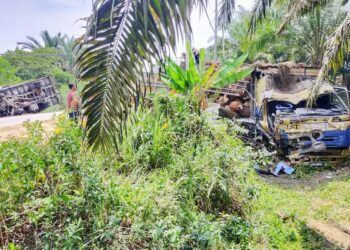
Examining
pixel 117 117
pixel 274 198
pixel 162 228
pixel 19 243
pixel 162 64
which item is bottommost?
pixel 274 198

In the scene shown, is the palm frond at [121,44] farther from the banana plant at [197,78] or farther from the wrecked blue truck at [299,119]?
the wrecked blue truck at [299,119]

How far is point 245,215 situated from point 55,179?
268 centimetres

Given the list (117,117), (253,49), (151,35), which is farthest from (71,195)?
(253,49)

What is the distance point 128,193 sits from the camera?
3461mm

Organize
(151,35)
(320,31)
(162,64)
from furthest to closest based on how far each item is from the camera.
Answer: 1. (320,31)
2. (162,64)
3. (151,35)

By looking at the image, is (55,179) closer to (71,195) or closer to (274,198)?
(71,195)

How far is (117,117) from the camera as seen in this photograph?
7.36ft

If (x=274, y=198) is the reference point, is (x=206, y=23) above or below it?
above

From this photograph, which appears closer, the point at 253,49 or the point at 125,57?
the point at 125,57

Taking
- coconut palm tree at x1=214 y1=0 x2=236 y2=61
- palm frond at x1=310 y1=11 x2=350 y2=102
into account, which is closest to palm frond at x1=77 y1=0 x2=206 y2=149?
coconut palm tree at x1=214 y1=0 x2=236 y2=61

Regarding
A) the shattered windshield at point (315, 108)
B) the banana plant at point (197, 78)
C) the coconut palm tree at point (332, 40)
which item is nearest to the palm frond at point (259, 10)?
the coconut palm tree at point (332, 40)

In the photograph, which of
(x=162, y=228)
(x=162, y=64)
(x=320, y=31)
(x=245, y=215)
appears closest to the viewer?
(x=162, y=64)

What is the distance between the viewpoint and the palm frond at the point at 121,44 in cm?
193

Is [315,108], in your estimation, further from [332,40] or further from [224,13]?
[224,13]
